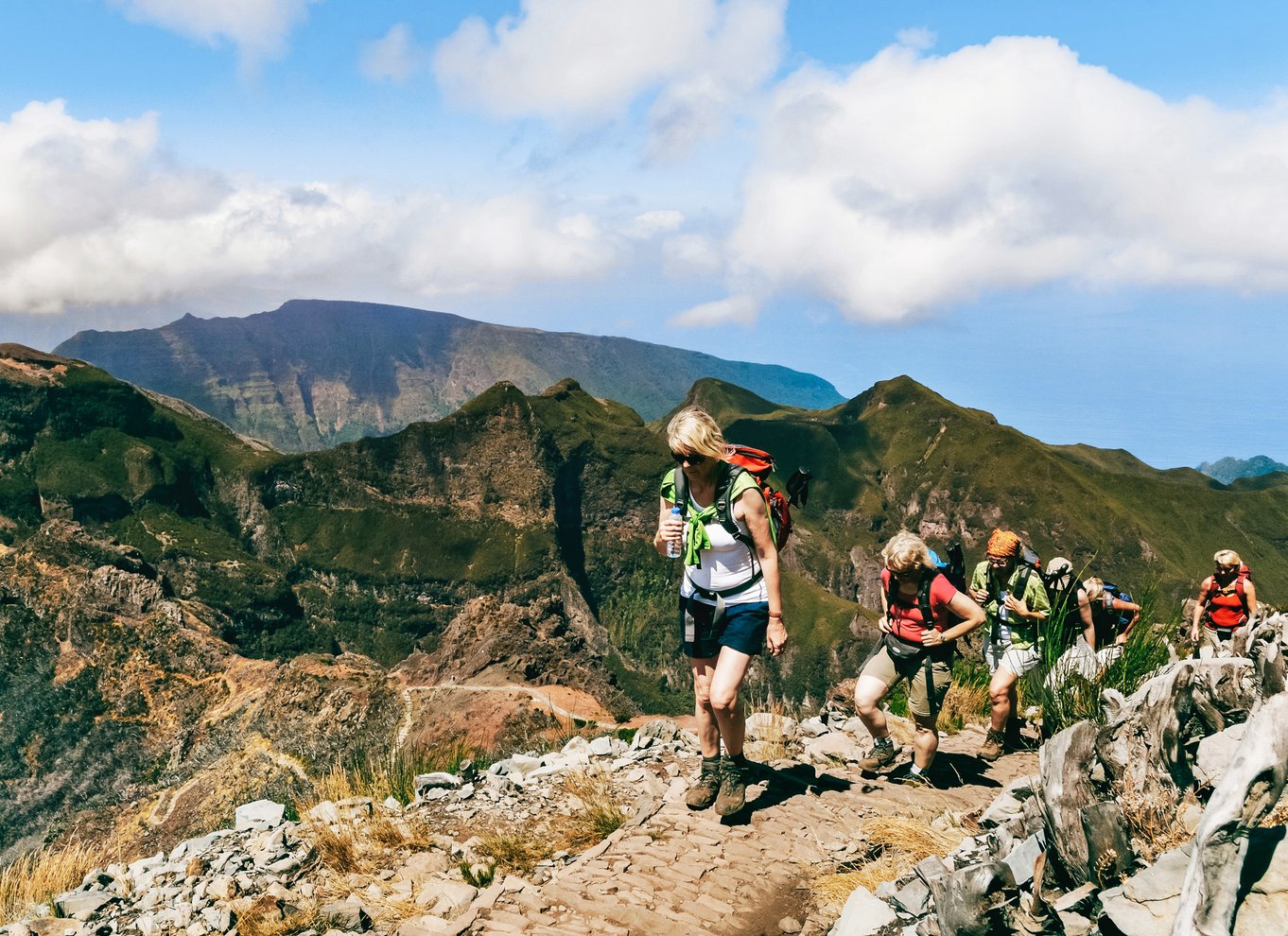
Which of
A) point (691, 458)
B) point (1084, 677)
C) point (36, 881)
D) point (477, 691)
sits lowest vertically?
point (477, 691)

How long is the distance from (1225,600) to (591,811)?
9885 millimetres

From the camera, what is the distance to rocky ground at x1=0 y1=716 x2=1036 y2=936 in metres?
5.64

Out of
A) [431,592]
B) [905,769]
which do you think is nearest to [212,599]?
[431,592]

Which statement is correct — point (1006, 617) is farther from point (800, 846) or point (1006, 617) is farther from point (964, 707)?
point (800, 846)

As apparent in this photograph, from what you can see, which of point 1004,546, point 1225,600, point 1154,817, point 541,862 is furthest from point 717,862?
point 1225,600

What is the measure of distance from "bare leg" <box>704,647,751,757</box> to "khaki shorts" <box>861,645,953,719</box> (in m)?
1.44

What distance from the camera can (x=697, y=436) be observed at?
6039 millimetres

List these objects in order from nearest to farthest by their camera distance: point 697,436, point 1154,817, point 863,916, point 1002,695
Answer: point 1154,817
point 863,916
point 697,436
point 1002,695

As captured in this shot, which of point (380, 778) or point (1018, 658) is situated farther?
point (380, 778)

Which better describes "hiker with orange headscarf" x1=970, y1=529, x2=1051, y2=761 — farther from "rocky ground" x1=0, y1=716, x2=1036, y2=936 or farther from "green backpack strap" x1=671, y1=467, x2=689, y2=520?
"green backpack strap" x1=671, y1=467, x2=689, y2=520

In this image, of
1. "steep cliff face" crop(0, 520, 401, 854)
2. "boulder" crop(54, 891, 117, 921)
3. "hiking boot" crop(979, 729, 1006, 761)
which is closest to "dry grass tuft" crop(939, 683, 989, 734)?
"hiking boot" crop(979, 729, 1006, 761)

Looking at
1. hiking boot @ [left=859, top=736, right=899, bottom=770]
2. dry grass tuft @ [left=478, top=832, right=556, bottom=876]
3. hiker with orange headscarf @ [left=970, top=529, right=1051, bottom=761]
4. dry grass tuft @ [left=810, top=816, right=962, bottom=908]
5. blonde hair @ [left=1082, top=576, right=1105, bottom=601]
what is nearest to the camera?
dry grass tuft @ [left=810, top=816, right=962, bottom=908]

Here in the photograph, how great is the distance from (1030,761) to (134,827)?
6004cm

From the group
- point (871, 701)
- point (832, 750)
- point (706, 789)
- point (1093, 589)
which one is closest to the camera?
point (706, 789)
